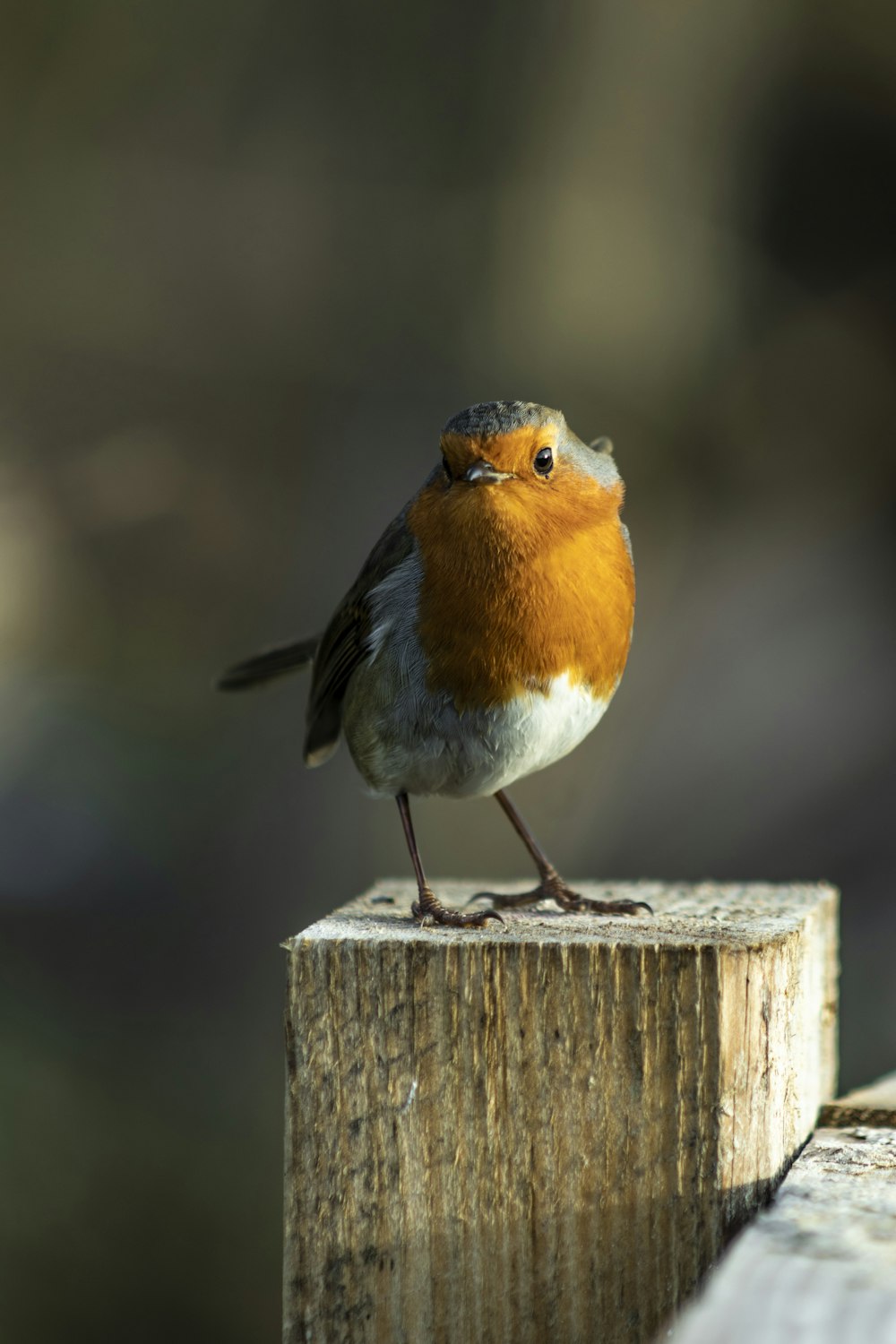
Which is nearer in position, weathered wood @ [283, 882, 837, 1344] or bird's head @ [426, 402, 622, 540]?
weathered wood @ [283, 882, 837, 1344]

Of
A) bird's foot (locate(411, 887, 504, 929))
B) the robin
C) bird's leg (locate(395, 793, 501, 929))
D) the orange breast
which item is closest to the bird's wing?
the robin

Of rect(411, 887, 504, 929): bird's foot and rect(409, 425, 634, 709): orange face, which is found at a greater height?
rect(409, 425, 634, 709): orange face

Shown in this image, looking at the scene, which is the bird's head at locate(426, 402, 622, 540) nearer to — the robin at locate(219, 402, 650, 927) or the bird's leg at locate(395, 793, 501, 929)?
the robin at locate(219, 402, 650, 927)

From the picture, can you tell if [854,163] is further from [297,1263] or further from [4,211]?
[297,1263]

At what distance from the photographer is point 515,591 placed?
2.19 metres

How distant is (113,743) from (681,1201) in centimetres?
352

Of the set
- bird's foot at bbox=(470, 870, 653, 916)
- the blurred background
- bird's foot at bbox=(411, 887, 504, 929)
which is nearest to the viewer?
bird's foot at bbox=(411, 887, 504, 929)

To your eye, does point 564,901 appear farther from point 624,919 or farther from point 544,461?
point 544,461

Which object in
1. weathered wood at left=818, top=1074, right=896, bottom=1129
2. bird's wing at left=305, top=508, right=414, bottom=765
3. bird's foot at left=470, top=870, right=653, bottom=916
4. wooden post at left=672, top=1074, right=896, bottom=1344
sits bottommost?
weathered wood at left=818, top=1074, right=896, bottom=1129

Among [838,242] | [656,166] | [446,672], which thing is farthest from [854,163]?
[446,672]

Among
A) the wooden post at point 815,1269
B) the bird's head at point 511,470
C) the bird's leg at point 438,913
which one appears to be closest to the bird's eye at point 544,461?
the bird's head at point 511,470

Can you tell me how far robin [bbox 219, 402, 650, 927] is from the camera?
221 cm

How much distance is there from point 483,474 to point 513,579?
Answer: 6.2 inches

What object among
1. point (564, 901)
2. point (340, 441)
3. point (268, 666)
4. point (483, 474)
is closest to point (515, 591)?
point (483, 474)
